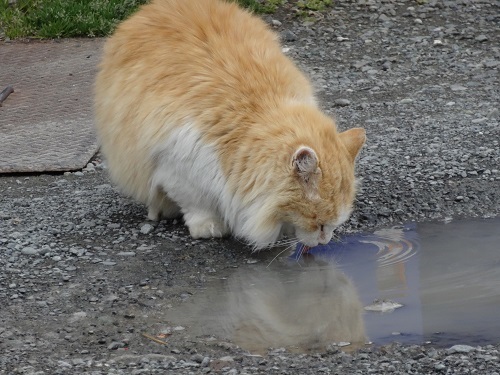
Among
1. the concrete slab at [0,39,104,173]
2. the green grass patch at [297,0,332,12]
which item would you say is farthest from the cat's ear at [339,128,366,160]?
the green grass patch at [297,0,332,12]

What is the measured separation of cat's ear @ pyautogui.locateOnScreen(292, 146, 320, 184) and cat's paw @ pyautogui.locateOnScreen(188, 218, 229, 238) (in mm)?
764

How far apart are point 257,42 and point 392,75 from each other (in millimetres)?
2918

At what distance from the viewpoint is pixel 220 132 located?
16.2 feet

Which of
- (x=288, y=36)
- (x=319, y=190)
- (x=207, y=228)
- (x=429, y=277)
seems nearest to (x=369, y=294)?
(x=429, y=277)

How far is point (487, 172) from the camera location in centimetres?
593

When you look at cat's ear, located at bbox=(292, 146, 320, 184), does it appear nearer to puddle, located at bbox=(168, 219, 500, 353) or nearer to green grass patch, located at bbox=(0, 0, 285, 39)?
puddle, located at bbox=(168, 219, 500, 353)

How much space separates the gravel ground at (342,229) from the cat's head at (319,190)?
0.43m

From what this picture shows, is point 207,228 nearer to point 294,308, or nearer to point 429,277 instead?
point 294,308

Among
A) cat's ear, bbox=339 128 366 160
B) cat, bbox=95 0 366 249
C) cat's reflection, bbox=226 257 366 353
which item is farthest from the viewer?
cat's ear, bbox=339 128 366 160

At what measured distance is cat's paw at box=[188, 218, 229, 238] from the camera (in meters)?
5.20

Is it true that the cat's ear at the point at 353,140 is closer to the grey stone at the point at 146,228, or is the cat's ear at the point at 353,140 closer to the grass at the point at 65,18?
the grey stone at the point at 146,228

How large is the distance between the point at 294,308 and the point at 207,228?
0.88m

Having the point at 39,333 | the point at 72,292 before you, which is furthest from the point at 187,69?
the point at 39,333

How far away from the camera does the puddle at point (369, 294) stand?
4219 millimetres
